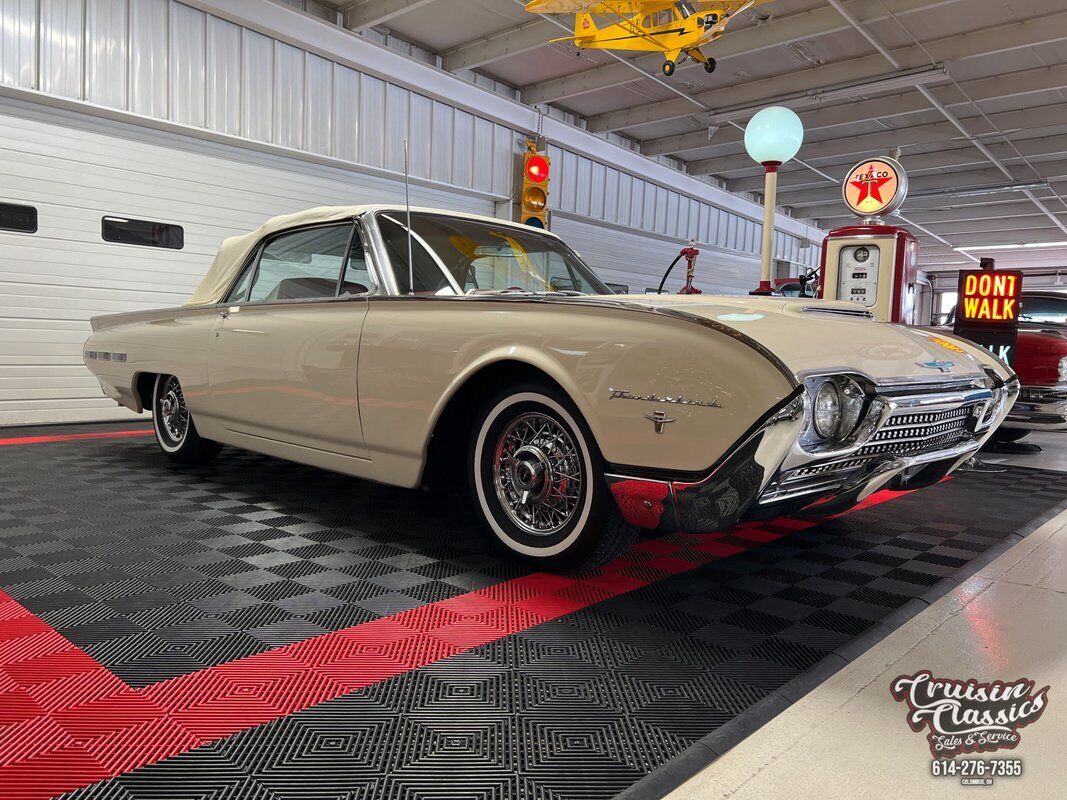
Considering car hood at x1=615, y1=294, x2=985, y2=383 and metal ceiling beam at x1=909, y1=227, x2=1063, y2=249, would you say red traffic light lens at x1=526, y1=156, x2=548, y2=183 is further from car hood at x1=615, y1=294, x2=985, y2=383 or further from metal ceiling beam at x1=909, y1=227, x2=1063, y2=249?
metal ceiling beam at x1=909, y1=227, x2=1063, y2=249

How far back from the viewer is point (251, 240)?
3.82 m

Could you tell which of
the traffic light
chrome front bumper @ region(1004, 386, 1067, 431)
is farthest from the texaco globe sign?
the traffic light

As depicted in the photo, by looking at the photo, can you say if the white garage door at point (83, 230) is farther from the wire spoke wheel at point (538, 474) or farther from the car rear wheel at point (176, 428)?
the wire spoke wheel at point (538, 474)

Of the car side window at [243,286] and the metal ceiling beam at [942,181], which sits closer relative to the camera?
the car side window at [243,286]

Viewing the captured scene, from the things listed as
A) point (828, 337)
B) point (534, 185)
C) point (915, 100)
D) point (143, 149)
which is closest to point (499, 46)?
point (534, 185)

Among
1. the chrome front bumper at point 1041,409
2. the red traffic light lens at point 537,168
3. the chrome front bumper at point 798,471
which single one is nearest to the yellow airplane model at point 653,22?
the red traffic light lens at point 537,168

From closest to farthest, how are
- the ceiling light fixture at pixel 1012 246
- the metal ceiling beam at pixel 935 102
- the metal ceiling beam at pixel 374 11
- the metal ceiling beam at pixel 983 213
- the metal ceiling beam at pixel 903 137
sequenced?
1. the metal ceiling beam at pixel 374 11
2. the metal ceiling beam at pixel 935 102
3. the metal ceiling beam at pixel 903 137
4. the metal ceiling beam at pixel 983 213
5. the ceiling light fixture at pixel 1012 246

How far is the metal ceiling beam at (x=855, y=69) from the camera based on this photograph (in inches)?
327

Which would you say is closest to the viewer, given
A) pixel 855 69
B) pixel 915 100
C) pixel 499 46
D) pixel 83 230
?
pixel 83 230

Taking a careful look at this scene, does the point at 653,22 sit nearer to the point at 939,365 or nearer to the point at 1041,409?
the point at 1041,409

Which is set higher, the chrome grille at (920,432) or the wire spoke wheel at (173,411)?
the chrome grille at (920,432)

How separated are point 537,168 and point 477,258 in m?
8.05

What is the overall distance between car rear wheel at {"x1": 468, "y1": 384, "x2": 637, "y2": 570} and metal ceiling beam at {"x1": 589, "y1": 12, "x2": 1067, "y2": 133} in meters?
9.01

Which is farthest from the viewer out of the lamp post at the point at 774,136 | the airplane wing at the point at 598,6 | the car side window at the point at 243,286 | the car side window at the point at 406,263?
the airplane wing at the point at 598,6
